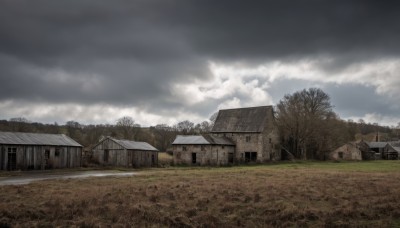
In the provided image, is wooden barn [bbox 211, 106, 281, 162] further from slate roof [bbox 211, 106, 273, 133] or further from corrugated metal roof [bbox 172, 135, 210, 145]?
corrugated metal roof [bbox 172, 135, 210, 145]

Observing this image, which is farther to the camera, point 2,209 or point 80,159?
point 80,159

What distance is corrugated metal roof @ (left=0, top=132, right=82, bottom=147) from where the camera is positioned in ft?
121

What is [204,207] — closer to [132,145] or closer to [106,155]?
A: [106,155]

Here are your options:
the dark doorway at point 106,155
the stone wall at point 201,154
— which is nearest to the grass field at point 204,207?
the dark doorway at point 106,155

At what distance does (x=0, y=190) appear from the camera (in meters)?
18.2

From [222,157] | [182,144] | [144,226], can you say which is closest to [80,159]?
[182,144]

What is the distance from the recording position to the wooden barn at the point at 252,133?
200 ft

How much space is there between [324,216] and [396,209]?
2855mm

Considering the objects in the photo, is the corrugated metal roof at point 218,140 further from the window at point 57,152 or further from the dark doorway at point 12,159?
the dark doorway at point 12,159

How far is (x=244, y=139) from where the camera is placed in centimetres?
6219

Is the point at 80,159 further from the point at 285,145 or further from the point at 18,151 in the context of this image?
the point at 285,145

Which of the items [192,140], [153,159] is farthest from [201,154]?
[153,159]

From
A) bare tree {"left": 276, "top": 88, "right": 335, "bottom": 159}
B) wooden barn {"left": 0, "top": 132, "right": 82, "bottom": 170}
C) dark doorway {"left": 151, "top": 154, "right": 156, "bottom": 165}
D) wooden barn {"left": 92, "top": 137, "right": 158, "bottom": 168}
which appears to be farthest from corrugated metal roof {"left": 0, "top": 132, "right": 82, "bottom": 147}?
bare tree {"left": 276, "top": 88, "right": 335, "bottom": 159}

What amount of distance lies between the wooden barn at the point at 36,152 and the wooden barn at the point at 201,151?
17.4 metres
